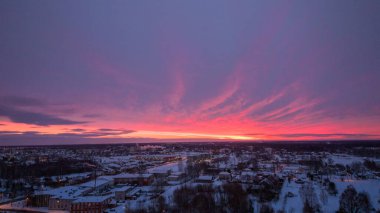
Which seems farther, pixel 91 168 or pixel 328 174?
pixel 91 168

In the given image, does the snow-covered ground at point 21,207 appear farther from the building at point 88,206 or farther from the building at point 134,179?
the building at point 134,179

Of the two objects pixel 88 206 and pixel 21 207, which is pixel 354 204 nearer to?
pixel 88 206

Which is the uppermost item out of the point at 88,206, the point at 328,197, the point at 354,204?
the point at 354,204

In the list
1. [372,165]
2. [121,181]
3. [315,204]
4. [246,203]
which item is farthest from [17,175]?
[372,165]

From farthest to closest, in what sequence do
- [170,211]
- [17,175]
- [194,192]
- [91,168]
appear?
[91,168] < [17,175] < [194,192] < [170,211]

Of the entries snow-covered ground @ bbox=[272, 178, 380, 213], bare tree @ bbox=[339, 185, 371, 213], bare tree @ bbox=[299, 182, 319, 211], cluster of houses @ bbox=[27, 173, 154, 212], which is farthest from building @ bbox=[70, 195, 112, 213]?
bare tree @ bbox=[339, 185, 371, 213]

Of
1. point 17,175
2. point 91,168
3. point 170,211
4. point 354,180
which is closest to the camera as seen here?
point 170,211

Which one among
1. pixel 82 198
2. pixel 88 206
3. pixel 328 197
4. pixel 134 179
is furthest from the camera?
pixel 134 179

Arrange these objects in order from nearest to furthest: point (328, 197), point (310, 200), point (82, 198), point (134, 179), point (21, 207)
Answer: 1. point (310, 200)
2. point (82, 198)
3. point (328, 197)
4. point (21, 207)
5. point (134, 179)

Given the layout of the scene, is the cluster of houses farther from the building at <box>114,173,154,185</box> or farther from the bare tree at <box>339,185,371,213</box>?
the bare tree at <box>339,185,371,213</box>

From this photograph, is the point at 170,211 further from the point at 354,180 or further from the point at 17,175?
the point at 17,175

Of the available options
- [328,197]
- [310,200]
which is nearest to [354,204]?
[310,200]
